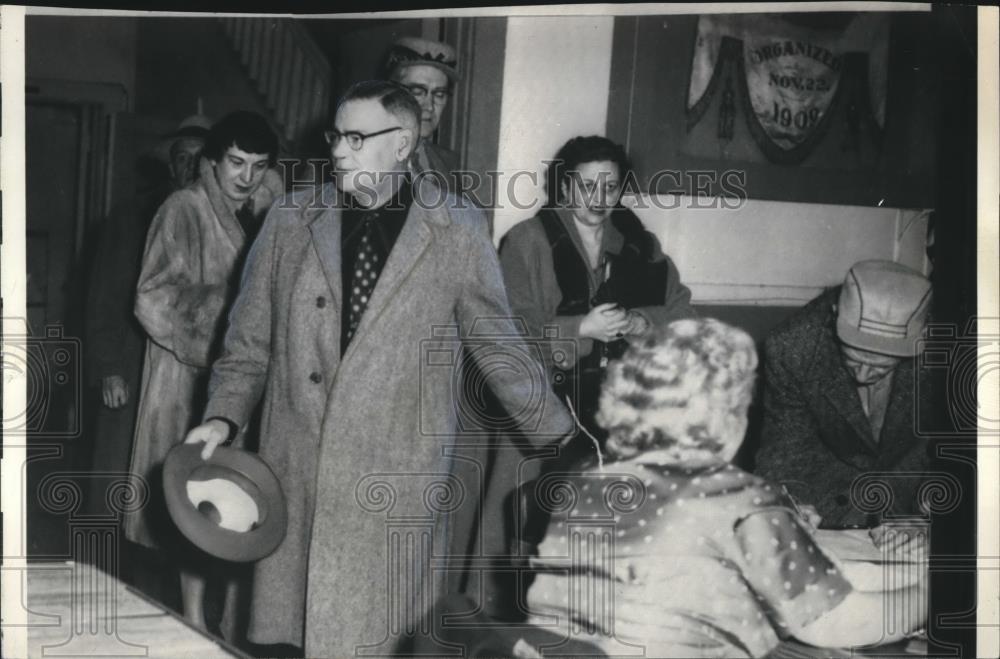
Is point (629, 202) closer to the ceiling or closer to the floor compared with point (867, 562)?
closer to the ceiling

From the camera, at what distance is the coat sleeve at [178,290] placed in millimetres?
2943

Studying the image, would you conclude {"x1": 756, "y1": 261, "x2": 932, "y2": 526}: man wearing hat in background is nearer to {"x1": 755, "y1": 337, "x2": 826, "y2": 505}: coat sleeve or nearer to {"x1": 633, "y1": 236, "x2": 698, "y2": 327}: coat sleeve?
{"x1": 755, "y1": 337, "x2": 826, "y2": 505}: coat sleeve

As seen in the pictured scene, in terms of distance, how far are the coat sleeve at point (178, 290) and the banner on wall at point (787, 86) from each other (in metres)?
1.35

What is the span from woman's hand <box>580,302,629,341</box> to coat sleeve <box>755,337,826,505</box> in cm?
40

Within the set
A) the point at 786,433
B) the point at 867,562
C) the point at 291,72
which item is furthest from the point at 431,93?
the point at 867,562

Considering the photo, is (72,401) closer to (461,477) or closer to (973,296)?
(461,477)

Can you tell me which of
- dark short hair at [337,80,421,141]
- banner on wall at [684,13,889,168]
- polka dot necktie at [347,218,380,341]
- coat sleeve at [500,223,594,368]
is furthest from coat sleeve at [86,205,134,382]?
banner on wall at [684,13,889,168]

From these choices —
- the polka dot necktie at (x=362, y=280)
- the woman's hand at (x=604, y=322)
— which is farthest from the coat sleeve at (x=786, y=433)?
the polka dot necktie at (x=362, y=280)

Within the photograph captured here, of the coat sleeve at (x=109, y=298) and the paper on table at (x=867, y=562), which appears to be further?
the coat sleeve at (x=109, y=298)

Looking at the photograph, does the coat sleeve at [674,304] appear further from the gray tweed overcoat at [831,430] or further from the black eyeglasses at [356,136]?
the black eyeglasses at [356,136]

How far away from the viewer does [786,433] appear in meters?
2.87

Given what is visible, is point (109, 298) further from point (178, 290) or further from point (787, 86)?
point (787, 86)

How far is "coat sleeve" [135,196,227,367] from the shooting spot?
294 cm

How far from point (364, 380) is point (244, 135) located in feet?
2.47
